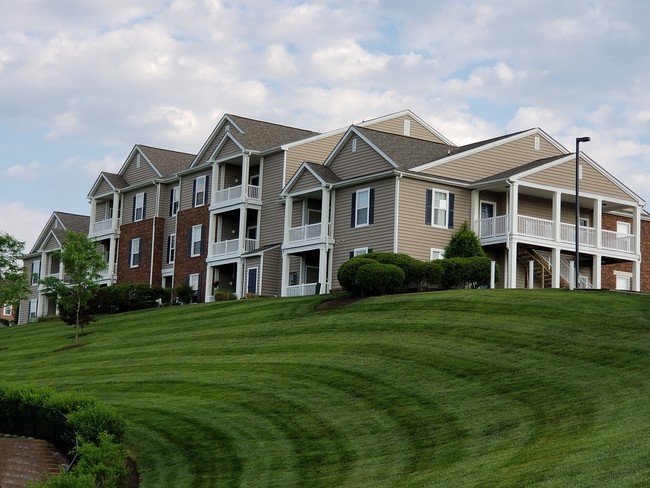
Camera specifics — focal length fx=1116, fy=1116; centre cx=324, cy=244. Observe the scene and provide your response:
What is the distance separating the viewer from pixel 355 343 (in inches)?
1291

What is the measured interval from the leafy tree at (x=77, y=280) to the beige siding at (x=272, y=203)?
855cm

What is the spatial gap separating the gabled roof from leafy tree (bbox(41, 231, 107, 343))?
13588 millimetres

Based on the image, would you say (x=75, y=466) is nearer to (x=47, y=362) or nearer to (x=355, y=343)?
(x=355, y=343)

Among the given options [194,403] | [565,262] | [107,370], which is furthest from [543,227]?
[194,403]

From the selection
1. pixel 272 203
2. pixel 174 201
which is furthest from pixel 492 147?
pixel 174 201

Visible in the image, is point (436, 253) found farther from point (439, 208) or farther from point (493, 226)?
point (493, 226)

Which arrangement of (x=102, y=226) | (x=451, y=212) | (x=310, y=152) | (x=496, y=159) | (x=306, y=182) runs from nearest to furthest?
(x=451, y=212), (x=496, y=159), (x=306, y=182), (x=310, y=152), (x=102, y=226)

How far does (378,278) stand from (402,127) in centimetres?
1844

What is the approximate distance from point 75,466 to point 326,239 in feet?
94.7

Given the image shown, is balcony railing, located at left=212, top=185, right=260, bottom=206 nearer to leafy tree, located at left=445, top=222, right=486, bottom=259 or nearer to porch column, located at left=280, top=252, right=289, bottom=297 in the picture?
porch column, located at left=280, top=252, right=289, bottom=297

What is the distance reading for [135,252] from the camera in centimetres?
6681

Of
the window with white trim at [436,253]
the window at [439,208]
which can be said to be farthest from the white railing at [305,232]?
the window with white trim at [436,253]

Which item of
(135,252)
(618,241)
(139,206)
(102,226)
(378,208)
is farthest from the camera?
(102,226)

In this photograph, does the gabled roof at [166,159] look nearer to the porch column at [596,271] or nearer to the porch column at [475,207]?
the porch column at [475,207]
